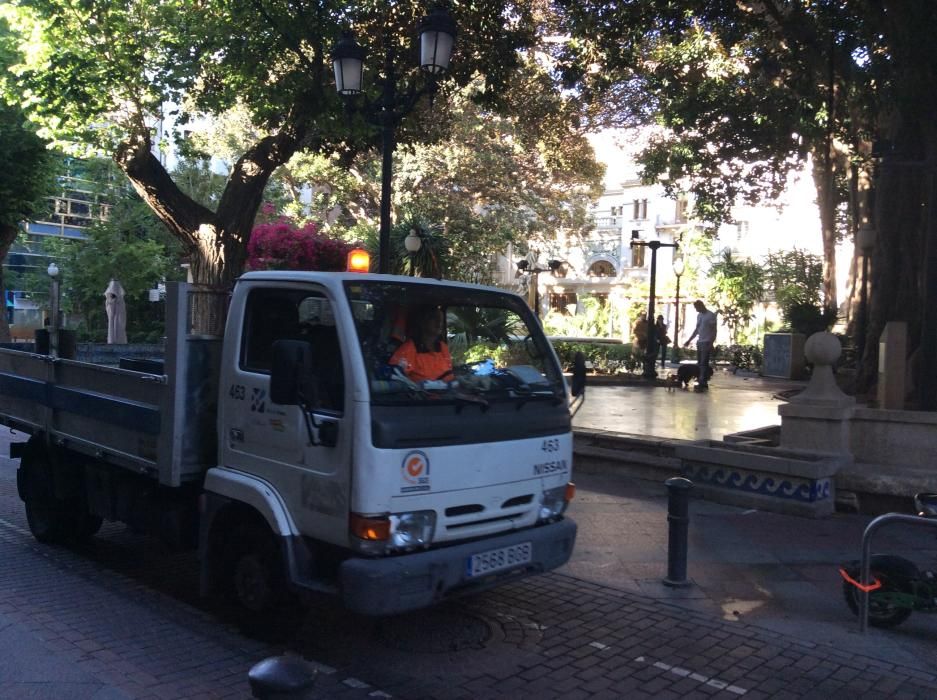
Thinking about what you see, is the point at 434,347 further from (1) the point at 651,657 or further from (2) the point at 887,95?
(2) the point at 887,95

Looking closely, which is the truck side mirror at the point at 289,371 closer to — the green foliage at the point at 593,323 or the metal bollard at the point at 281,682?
the metal bollard at the point at 281,682

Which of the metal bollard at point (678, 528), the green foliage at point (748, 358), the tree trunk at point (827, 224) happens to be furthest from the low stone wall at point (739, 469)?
the green foliage at point (748, 358)

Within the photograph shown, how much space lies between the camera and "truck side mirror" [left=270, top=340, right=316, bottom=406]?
14.4 feet

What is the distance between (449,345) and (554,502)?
3.90ft

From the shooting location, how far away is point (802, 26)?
1383cm

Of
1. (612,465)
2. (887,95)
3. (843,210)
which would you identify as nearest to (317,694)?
(612,465)

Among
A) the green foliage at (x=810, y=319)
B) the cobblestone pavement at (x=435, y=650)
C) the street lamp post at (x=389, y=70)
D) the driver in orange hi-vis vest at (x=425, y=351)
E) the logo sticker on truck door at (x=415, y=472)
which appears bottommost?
the cobblestone pavement at (x=435, y=650)

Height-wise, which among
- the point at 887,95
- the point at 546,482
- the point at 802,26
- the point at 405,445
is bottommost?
the point at 546,482

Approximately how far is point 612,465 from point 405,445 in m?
6.67

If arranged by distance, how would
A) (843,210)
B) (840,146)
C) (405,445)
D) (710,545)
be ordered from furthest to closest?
(843,210) → (840,146) → (710,545) → (405,445)

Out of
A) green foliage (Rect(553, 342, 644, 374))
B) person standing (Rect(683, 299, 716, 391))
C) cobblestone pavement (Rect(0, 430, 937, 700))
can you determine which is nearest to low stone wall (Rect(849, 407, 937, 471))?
cobblestone pavement (Rect(0, 430, 937, 700))

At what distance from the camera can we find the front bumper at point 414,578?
4.21 meters

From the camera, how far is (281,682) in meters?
2.49

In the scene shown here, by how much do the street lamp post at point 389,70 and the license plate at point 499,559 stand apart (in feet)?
19.7
